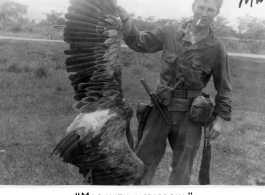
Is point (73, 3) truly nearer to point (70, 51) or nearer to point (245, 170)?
point (70, 51)

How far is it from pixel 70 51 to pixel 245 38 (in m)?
0.72

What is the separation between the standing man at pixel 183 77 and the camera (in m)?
1.24

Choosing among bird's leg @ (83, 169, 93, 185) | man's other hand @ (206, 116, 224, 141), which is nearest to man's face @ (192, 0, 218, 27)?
man's other hand @ (206, 116, 224, 141)

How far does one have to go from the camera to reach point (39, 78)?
149cm

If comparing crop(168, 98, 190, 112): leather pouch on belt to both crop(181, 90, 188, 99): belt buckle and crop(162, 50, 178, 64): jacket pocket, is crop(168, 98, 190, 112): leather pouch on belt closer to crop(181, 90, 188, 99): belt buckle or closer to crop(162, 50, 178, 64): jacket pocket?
→ crop(181, 90, 188, 99): belt buckle

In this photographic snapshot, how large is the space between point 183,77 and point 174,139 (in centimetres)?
23

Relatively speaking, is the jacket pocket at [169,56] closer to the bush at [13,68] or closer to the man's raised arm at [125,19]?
the man's raised arm at [125,19]

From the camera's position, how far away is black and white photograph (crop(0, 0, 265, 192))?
1.21 metres

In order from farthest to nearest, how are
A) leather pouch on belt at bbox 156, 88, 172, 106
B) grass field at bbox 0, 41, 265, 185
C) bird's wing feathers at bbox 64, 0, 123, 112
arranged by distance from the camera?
grass field at bbox 0, 41, 265, 185 < leather pouch on belt at bbox 156, 88, 172, 106 < bird's wing feathers at bbox 64, 0, 123, 112

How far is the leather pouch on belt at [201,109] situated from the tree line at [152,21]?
0.86 ft

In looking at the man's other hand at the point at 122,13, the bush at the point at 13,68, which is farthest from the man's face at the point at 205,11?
the bush at the point at 13,68

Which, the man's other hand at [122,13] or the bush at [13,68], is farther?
the bush at [13,68]

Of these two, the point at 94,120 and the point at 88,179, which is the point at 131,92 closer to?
the point at 94,120

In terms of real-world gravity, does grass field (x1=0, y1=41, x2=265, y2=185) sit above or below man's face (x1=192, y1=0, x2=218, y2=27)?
below
